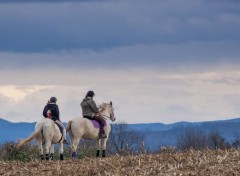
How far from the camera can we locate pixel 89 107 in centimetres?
3519

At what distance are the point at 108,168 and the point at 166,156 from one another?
203 cm

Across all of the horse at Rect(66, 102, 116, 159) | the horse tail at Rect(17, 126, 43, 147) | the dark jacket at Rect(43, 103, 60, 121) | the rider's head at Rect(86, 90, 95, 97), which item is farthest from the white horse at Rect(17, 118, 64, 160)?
the rider's head at Rect(86, 90, 95, 97)

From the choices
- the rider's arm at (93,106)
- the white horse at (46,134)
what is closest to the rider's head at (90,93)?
the rider's arm at (93,106)

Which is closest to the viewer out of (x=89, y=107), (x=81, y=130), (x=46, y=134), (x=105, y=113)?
(x=46, y=134)

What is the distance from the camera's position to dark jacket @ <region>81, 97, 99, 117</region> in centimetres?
3506

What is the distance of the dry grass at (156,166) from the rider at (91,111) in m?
12.2

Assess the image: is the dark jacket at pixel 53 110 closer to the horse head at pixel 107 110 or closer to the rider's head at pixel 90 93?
the rider's head at pixel 90 93

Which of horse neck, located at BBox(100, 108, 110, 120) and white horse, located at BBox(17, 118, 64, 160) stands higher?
horse neck, located at BBox(100, 108, 110, 120)

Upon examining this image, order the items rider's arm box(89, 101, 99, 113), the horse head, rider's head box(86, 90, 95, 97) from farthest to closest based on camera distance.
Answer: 1. the horse head
2. rider's head box(86, 90, 95, 97)
3. rider's arm box(89, 101, 99, 113)

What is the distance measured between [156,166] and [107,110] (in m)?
17.9

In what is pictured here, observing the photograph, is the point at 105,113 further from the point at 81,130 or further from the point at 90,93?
the point at 81,130

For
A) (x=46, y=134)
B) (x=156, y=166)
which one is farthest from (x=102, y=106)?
(x=156, y=166)

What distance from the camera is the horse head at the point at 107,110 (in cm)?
3630

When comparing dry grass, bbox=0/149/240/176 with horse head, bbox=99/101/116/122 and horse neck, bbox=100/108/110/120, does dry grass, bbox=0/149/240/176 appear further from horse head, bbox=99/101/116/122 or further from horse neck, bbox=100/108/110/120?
horse head, bbox=99/101/116/122
